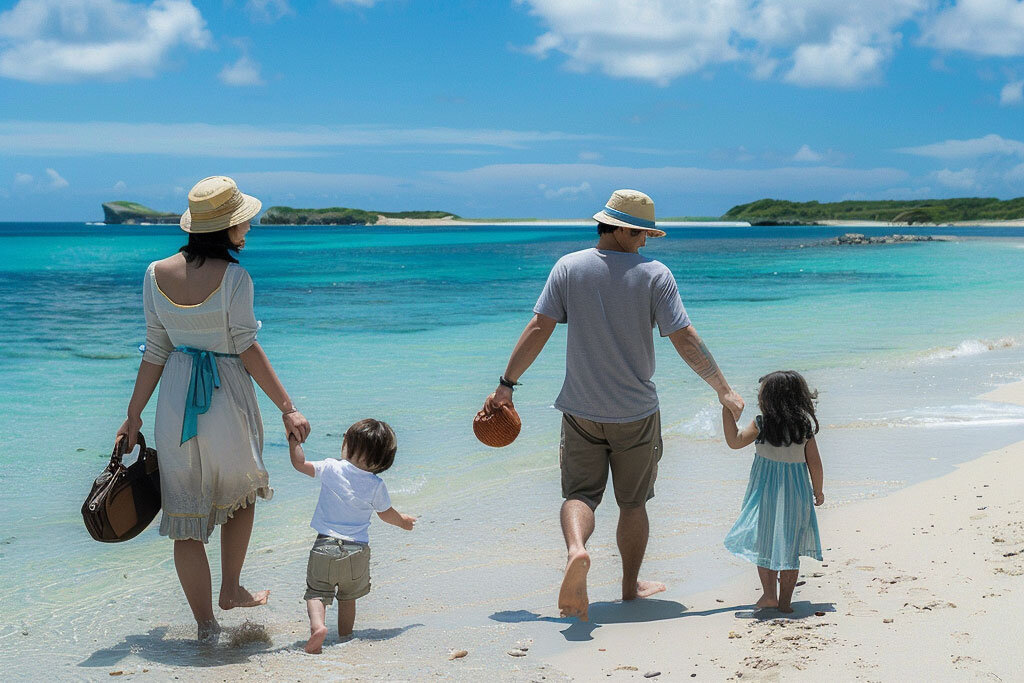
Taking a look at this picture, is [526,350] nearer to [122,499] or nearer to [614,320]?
[614,320]

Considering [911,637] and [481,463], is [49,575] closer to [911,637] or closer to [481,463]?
[481,463]

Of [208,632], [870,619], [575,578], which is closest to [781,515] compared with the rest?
[870,619]

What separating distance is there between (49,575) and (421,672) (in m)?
2.57

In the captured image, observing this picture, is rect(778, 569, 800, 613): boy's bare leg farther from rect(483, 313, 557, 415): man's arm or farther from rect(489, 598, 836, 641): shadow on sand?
rect(483, 313, 557, 415): man's arm

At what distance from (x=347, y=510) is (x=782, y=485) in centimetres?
183

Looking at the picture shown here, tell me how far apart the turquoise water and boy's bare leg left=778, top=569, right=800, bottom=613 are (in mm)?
822

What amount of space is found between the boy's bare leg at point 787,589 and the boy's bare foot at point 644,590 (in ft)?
1.97

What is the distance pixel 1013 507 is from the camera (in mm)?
4898

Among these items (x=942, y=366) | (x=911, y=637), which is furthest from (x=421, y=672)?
(x=942, y=366)

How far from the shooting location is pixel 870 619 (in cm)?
363

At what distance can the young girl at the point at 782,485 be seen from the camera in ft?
12.8

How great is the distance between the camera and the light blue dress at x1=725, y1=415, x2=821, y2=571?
3.91m

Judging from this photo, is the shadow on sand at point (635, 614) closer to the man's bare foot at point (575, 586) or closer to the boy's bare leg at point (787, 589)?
the boy's bare leg at point (787, 589)

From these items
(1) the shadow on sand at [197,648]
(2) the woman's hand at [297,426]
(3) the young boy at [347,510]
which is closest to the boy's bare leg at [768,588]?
(1) the shadow on sand at [197,648]
